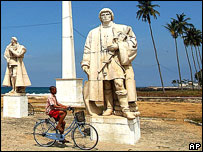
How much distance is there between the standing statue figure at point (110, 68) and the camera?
234 inches

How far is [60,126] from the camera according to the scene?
5.56 meters

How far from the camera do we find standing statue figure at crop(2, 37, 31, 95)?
1112cm

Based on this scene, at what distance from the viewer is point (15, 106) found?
36.4ft

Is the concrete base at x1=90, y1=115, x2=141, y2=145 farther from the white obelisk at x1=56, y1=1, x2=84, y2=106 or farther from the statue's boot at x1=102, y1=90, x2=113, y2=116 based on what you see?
the white obelisk at x1=56, y1=1, x2=84, y2=106

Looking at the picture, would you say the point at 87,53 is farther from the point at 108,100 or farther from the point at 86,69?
the point at 108,100

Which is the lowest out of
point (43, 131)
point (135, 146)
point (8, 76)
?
point (135, 146)

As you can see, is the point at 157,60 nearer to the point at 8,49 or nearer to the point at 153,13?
the point at 153,13

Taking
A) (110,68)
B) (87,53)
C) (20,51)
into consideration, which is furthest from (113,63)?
(20,51)

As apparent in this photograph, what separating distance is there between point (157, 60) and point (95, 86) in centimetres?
3237

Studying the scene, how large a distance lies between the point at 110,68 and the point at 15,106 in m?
7.04

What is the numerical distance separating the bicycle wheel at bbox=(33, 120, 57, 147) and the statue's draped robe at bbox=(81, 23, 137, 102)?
4.36 ft

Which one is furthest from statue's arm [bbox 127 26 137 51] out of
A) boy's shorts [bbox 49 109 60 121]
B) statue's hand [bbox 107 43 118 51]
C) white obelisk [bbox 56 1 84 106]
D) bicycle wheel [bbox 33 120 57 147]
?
white obelisk [bbox 56 1 84 106]

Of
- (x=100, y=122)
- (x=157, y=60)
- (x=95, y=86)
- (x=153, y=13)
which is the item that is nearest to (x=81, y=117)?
(x=100, y=122)

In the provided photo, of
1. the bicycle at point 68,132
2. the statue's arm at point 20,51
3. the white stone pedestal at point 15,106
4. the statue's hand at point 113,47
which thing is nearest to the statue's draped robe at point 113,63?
the statue's hand at point 113,47
